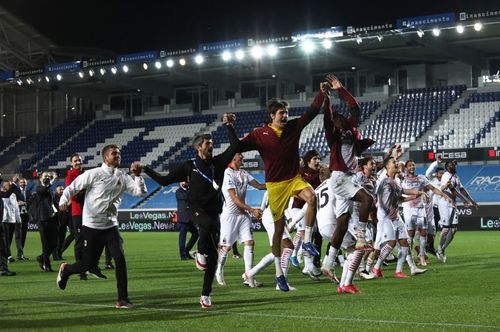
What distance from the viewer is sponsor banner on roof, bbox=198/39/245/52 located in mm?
48219

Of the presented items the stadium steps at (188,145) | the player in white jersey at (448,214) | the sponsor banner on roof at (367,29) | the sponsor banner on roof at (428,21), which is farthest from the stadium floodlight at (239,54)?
the player in white jersey at (448,214)

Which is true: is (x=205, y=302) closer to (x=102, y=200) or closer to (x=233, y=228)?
(x=102, y=200)

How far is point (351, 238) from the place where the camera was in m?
13.6

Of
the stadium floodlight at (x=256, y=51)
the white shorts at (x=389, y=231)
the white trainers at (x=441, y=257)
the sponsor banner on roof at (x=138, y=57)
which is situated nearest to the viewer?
the white shorts at (x=389, y=231)

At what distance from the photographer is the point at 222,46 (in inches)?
1927

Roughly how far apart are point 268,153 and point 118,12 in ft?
163

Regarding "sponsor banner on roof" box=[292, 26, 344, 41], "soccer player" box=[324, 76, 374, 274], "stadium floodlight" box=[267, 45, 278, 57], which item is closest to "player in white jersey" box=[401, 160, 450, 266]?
"soccer player" box=[324, 76, 374, 274]

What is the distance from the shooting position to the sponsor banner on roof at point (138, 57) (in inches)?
2036

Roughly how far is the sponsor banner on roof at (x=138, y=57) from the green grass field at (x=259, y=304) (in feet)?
116

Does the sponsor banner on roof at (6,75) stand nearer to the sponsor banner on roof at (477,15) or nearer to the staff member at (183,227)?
the sponsor banner on roof at (477,15)

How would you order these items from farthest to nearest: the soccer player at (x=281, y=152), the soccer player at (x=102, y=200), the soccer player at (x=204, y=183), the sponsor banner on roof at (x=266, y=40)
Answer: the sponsor banner on roof at (x=266, y=40)
the soccer player at (x=281, y=152)
the soccer player at (x=102, y=200)
the soccer player at (x=204, y=183)

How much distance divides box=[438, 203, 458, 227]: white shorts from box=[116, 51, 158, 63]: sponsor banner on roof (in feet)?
110

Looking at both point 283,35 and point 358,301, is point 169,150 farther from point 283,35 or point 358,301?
point 358,301

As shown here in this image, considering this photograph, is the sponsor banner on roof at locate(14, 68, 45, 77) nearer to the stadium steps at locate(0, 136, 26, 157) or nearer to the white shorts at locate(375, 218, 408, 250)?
the stadium steps at locate(0, 136, 26, 157)
